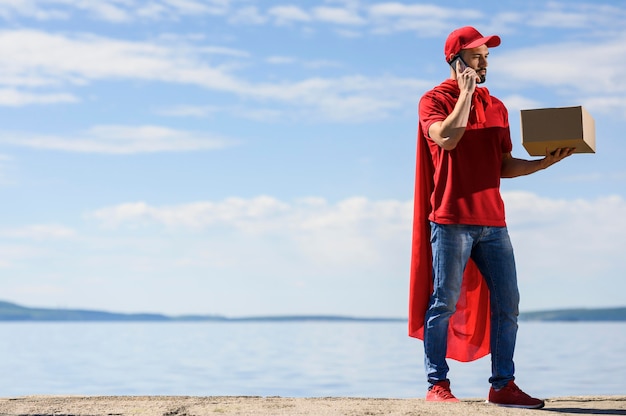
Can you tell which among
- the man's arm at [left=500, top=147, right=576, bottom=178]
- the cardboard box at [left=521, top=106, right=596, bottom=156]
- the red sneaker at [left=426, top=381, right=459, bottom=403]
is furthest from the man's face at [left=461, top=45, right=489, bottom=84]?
the red sneaker at [left=426, top=381, right=459, bottom=403]

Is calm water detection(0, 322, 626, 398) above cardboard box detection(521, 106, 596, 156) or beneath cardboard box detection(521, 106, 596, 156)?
beneath

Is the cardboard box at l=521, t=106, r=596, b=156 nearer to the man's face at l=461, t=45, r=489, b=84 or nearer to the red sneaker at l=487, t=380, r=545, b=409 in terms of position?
the man's face at l=461, t=45, r=489, b=84

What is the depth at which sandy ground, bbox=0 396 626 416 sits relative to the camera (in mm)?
4785

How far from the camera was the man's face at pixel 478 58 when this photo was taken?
5.25m

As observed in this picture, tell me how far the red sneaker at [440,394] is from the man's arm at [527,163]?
134 cm

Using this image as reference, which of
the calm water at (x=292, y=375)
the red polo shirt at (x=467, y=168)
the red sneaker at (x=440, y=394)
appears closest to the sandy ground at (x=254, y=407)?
the red sneaker at (x=440, y=394)

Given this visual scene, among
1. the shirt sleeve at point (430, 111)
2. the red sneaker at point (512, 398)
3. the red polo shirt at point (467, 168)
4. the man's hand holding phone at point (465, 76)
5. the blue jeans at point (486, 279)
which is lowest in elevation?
the red sneaker at point (512, 398)

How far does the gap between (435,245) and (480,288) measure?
0.64 m

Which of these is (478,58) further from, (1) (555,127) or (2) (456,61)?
(1) (555,127)

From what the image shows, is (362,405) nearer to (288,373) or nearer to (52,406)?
(52,406)

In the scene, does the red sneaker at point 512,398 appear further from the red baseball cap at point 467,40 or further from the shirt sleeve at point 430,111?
the red baseball cap at point 467,40

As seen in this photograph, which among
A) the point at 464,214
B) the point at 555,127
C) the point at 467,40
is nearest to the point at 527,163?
the point at 555,127

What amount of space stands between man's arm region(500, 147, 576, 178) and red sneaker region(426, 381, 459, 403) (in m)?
1.34

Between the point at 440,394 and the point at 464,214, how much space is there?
1060mm
